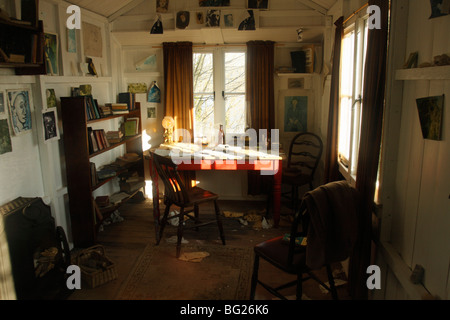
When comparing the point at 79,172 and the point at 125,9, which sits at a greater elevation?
Result: the point at 125,9

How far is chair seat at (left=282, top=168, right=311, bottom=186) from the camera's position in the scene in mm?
4246

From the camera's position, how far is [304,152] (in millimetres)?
4664

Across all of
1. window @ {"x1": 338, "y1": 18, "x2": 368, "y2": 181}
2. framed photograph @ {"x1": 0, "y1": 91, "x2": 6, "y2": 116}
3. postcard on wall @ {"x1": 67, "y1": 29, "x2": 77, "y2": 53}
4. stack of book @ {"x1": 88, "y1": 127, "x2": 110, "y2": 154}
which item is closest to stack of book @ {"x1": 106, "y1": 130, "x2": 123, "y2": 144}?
stack of book @ {"x1": 88, "y1": 127, "x2": 110, "y2": 154}

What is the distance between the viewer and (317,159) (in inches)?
173

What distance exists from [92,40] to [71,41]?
0.49 metres

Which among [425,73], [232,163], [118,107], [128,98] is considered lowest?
[232,163]

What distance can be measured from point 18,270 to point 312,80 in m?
3.73

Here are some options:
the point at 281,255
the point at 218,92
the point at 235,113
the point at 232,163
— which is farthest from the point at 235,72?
the point at 281,255

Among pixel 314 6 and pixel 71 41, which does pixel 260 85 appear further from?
pixel 71 41

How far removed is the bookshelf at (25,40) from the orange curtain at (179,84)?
214 cm

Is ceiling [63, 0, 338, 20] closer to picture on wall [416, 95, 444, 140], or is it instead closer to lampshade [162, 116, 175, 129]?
lampshade [162, 116, 175, 129]

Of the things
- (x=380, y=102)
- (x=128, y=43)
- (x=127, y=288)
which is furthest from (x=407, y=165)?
(x=128, y=43)

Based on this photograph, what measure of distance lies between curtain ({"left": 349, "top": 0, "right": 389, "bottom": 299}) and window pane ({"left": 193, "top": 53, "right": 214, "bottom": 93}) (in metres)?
2.68
